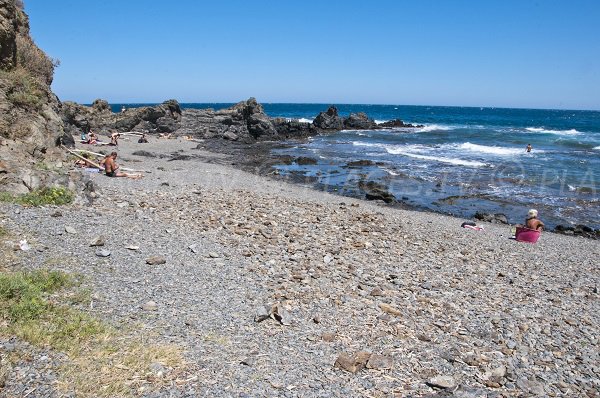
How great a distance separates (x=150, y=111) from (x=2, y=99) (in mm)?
40596

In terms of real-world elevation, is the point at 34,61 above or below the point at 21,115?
above

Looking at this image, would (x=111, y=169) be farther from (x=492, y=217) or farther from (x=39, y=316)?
(x=492, y=217)

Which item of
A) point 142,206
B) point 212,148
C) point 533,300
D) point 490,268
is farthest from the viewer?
point 212,148

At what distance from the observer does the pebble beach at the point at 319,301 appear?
5820mm

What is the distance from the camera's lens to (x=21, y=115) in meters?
14.0

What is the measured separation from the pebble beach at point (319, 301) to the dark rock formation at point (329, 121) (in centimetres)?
5181

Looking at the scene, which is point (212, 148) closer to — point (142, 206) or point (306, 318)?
point (142, 206)

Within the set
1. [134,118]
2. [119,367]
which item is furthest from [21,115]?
[134,118]

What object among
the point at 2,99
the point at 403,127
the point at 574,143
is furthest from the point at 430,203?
the point at 403,127

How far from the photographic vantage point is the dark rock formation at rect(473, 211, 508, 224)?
1926cm

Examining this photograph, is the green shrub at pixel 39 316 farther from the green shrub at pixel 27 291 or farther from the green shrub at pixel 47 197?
the green shrub at pixel 47 197

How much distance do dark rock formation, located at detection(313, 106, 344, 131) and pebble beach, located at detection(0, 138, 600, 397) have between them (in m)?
51.8

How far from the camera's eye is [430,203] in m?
22.3

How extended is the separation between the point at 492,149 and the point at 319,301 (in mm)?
→ 44041
